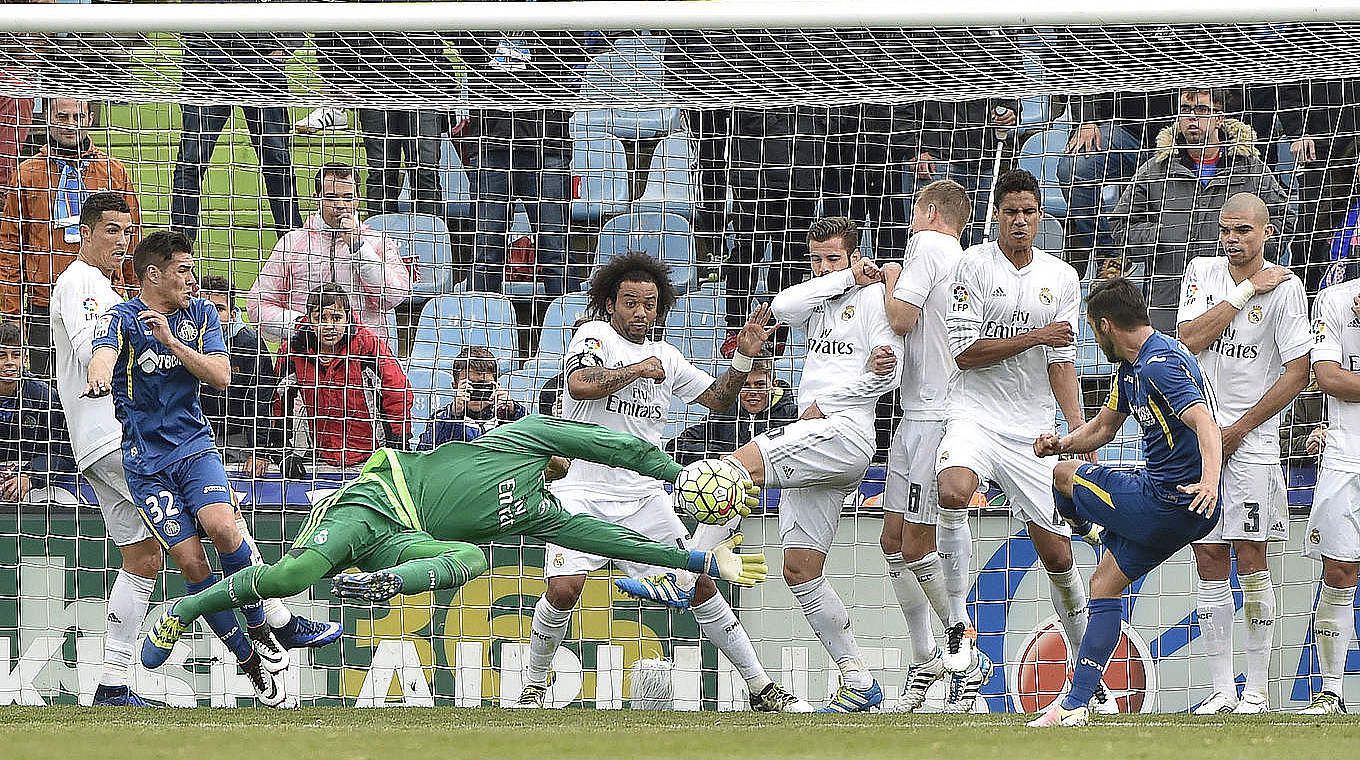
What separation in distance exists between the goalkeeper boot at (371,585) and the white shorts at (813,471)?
1910 millimetres

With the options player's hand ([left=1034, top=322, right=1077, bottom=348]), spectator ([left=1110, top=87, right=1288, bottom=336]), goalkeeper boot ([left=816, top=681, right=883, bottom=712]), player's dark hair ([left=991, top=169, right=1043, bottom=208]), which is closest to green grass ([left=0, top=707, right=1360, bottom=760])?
goalkeeper boot ([left=816, top=681, right=883, bottom=712])

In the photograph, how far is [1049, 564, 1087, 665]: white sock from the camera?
21.2 feet

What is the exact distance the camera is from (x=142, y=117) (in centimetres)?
747

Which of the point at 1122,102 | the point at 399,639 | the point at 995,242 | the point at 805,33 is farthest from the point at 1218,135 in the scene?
the point at 399,639

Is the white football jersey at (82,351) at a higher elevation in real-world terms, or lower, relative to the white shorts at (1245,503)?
higher

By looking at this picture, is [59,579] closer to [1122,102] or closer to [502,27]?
[502,27]

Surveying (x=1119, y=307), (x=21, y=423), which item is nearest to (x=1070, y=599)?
(x=1119, y=307)

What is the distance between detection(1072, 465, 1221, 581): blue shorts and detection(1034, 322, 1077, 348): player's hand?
2.75 ft

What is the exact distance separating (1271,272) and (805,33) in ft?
7.55

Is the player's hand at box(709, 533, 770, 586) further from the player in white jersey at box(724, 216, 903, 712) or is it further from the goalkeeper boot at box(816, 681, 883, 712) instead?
the goalkeeper boot at box(816, 681, 883, 712)

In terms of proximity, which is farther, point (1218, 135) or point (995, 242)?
point (1218, 135)

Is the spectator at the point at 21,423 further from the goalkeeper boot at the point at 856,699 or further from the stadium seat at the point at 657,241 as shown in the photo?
the goalkeeper boot at the point at 856,699

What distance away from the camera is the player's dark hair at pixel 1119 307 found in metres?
5.65

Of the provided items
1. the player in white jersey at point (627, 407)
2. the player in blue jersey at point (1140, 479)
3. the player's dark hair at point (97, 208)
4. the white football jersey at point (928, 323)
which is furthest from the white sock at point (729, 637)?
the player's dark hair at point (97, 208)
